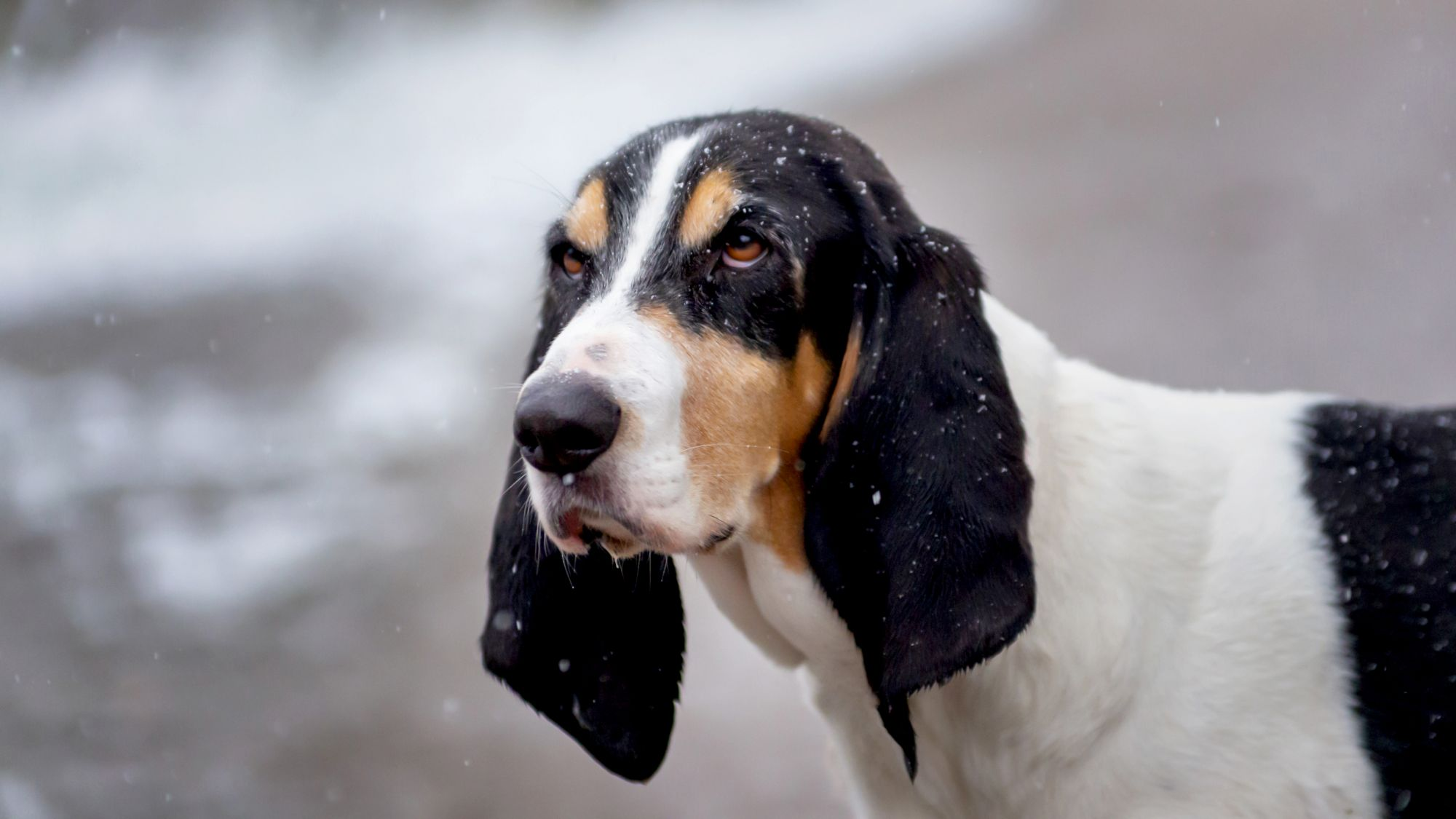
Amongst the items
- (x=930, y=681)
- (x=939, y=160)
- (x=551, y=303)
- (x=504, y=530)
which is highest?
(x=551, y=303)

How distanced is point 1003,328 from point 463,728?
2.86 m

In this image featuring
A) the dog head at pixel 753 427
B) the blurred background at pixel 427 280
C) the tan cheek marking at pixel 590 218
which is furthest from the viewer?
the blurred background at pixel 427 280

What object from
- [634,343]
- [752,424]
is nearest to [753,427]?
[752,424]

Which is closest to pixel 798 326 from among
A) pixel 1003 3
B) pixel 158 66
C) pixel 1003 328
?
pixel 1003 328

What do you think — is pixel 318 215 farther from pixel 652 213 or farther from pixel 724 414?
pixel 724 414

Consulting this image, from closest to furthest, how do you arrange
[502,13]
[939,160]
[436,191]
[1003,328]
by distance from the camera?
[1003,328]
[939,160]
[436,191]
[502,13]

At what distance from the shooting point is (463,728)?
4672mm

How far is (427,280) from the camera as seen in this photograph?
8.54 meters

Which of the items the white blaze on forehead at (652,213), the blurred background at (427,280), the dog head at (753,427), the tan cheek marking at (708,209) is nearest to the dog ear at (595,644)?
the dog head at (753,427)

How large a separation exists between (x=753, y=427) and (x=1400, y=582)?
1242mm

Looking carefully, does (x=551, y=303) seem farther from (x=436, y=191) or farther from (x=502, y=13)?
(x=502, y=13)

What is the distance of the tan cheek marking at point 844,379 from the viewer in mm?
2447

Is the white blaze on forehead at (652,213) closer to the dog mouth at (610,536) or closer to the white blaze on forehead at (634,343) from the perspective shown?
the white blaze on forehead at (634,343)

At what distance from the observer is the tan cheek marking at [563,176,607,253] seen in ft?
8.46
